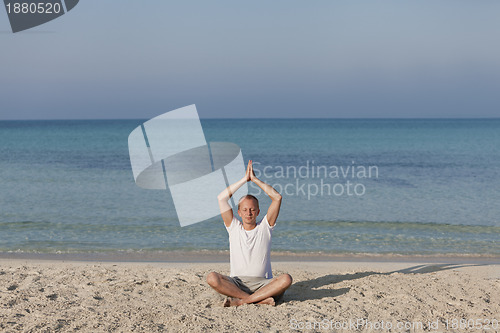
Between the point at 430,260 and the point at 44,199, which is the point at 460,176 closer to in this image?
the point at 430,260

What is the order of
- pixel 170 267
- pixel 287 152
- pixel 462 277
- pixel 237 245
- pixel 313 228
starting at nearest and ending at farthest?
pixel 237 245
pixel 462 277
pixel 170 267
pixel 313 228
pixel 287 152

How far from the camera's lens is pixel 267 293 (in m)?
5.65

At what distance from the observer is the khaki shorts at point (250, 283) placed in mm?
5766

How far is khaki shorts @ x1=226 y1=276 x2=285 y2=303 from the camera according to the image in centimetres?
577

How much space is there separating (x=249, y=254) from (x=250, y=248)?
9 cm

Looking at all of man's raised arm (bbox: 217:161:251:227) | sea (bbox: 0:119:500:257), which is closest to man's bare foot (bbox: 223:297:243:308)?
man's raised arm (bbox: 217:161:251:227)

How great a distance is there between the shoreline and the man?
2948 mm

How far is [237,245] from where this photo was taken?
573cm

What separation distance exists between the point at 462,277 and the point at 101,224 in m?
7.44

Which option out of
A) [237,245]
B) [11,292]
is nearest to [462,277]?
[237,245]

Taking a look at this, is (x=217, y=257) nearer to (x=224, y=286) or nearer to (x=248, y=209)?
(x=224, y=286)
